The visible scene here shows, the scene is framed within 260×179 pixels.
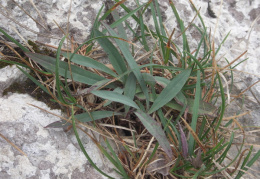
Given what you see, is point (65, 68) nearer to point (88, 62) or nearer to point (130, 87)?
point (88, 62)

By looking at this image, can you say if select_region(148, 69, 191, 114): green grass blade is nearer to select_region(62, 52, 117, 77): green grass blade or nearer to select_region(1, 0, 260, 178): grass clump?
select_region(1, 0, 260, 178): grass clump

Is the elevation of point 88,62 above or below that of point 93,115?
above

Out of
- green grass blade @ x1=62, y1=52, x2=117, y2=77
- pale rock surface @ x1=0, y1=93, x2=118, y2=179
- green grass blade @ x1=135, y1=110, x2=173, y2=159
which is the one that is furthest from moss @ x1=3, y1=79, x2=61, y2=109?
green grass blade @ x1=135, y1=110, x2=173, y2=159

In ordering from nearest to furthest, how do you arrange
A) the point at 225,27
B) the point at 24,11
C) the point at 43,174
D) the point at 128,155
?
1. the point at 43,174
2. the point at 128,155
3. the point at 24,11
4. the point at 225,27

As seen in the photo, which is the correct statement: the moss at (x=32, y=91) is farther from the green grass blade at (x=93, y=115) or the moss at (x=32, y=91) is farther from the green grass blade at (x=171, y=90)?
A: the green grass blade at (x=171, y=90)

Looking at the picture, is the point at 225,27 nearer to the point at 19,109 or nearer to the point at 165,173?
the point at 165,173

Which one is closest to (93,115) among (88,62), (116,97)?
(116,97)

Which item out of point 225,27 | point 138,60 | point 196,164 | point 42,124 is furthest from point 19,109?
point 225,27

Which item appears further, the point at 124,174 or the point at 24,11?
the point at 24,11
